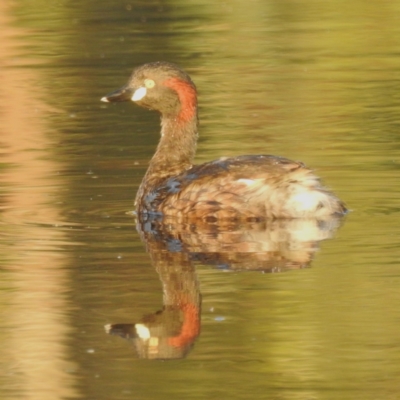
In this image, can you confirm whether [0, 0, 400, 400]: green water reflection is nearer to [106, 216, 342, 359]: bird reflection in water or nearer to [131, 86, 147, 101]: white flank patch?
[106, 216, 342, 359]: bird reflection in water

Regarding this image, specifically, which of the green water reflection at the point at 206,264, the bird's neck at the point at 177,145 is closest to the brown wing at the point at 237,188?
the green water reflection at the point at 206,264

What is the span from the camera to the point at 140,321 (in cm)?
776

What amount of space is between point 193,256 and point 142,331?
5.61ft

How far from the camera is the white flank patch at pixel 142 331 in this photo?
7512mm

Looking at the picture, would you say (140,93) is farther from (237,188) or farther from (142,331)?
(142,331)

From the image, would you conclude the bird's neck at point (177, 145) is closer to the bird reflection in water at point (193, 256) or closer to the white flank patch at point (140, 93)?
the white flank patch at point (140, 93)

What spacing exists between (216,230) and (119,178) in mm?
2129

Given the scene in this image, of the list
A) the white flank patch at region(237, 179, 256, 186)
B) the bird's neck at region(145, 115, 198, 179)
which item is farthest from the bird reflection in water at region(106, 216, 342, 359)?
the bird's neck at region(145, 115, 198, 179)

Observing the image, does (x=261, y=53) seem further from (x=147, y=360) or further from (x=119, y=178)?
(x=147, y=360)

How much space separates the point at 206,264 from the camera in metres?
9.00

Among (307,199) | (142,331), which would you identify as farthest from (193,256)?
(142,331)

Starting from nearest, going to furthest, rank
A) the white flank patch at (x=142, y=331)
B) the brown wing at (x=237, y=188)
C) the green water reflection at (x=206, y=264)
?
1. the green water reflection at (x=206, y=264)
2. the white flank patch at (x=142, y=331)
3. the brown wing at (x=237, y=188)

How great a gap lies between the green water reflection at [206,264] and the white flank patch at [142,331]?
0.49ft

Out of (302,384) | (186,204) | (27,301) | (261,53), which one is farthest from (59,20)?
(302,384)
